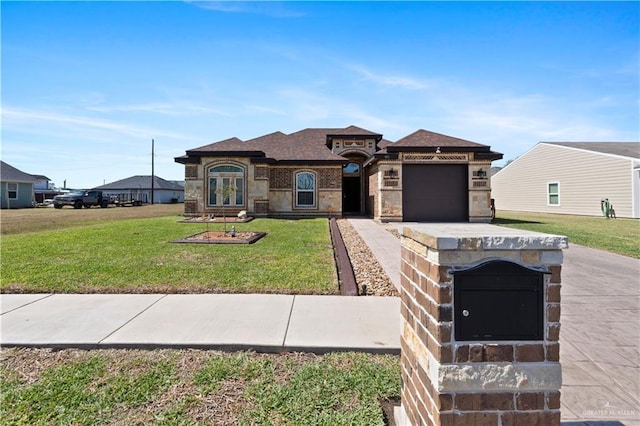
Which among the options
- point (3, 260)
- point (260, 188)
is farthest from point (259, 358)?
point (260, 188)

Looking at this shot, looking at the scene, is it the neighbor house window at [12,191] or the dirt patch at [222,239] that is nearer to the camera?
the dirt patch at [222,239]

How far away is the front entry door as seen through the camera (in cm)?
2297

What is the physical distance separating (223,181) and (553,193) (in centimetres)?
2641

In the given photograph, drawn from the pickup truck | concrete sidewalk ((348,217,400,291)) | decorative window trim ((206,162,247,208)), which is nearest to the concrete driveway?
concrete sidewalk ((348,217,400,291))

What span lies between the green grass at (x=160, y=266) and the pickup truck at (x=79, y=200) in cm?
2707

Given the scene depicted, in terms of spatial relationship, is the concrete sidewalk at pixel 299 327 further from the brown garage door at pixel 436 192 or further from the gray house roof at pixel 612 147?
the gray house roof at pixel 612 147

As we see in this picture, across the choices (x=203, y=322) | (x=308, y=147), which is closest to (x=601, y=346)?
(x=203, y=322)

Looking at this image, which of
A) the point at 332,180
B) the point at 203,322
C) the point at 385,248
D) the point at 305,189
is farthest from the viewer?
the point at 305,189

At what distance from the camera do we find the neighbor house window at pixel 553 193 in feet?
87.8

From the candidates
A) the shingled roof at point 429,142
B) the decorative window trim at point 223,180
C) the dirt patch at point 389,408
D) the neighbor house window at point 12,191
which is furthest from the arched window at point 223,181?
the neighbor house window at point 12,191

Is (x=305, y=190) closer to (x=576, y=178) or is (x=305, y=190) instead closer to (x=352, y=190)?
(x=352, y=190)

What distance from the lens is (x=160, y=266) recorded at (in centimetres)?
675

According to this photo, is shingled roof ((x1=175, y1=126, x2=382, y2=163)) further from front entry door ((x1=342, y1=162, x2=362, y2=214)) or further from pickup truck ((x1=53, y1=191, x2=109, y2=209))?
pickup truck ((x1=53, y1=191, x2=109, y2=209))

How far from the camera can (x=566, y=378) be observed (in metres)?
3.00
